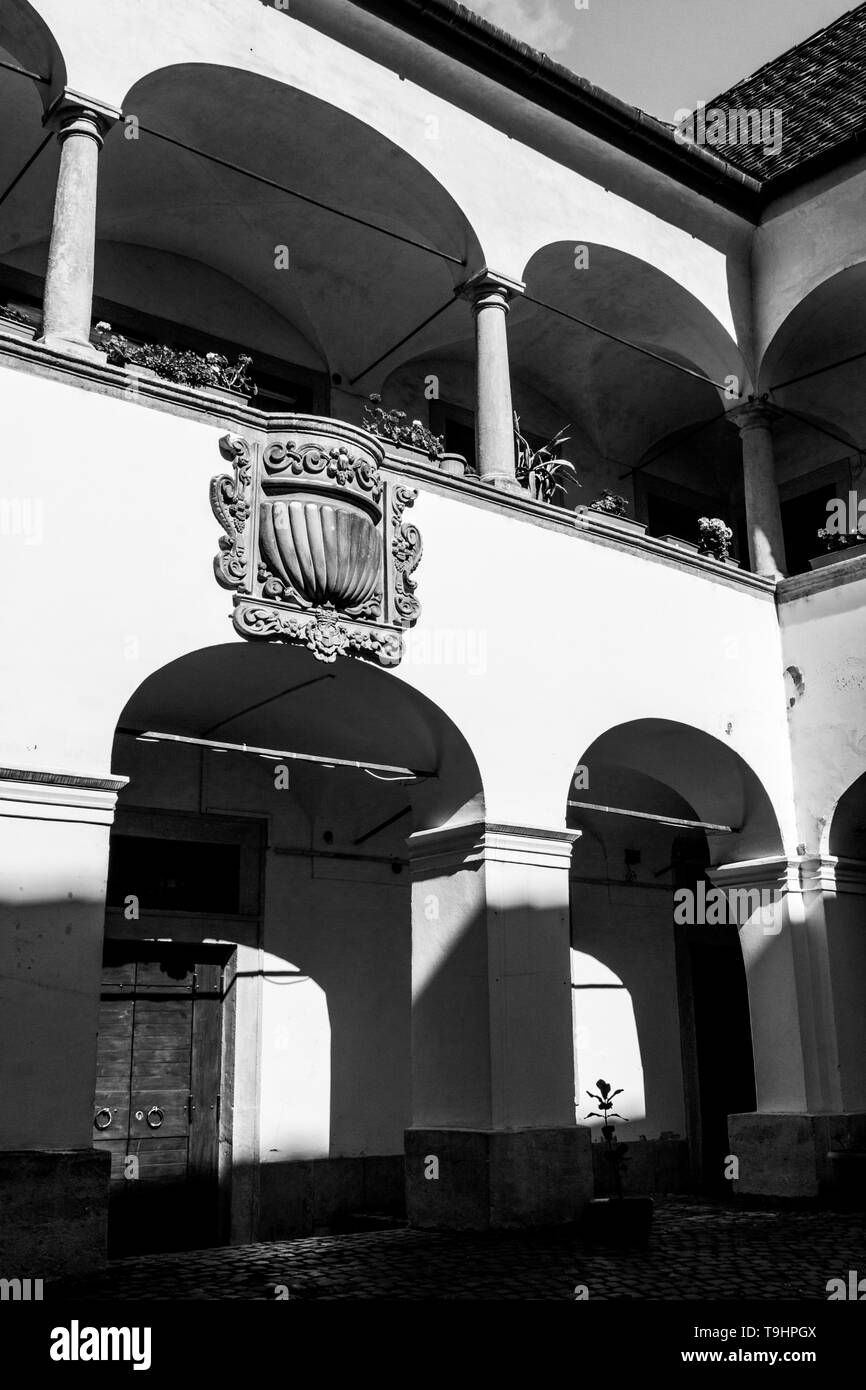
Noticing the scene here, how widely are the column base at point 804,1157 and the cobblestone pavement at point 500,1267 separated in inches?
52.4

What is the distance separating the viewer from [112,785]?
7.22 meters

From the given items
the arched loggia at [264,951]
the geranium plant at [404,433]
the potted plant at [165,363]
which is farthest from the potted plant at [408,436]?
the arched loggia at [264,951]

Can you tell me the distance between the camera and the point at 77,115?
28.2 ft

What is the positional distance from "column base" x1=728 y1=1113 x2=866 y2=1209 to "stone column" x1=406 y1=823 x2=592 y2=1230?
2.47 m

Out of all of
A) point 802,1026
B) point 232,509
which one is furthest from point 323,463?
point 802,1026

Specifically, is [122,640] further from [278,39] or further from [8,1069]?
[278,39]

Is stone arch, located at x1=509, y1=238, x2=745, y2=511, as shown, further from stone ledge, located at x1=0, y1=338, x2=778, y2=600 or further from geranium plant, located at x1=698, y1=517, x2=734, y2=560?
stone ledge, located at x1=0, y1=338, x2=778, y2=600

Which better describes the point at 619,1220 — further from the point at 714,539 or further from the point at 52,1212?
the point at 714,539

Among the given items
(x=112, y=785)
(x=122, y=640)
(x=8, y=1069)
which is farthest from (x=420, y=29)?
(x=8, y=1069)

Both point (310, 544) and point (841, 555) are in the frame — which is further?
point (841, 555)

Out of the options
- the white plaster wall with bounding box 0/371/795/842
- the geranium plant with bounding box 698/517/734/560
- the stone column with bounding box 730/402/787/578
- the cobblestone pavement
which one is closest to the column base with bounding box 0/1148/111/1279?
the cobblestone pavement

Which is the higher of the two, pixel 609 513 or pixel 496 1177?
pixel 609 513

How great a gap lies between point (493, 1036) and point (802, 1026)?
3262 millimetres
